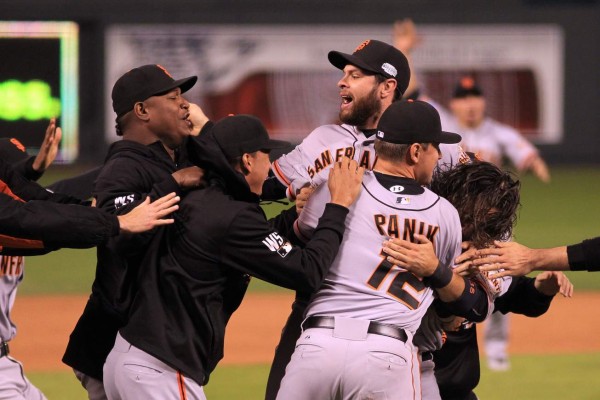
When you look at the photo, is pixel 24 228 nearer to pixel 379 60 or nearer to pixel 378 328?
pixel 378 328

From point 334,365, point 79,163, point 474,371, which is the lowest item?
point 79,163

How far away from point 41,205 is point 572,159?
20.4 meters

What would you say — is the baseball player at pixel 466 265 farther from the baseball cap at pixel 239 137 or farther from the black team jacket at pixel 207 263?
the baseball cap at pixel 239 137

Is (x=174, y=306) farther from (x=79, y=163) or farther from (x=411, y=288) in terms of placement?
(x=79, y=163)

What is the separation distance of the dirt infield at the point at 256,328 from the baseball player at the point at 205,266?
482cm

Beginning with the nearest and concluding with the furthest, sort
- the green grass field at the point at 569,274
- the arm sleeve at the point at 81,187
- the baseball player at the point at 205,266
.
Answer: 1. the baseball player at the point at 205,266
2. the arm sleeve at the point at 81,187
3. the green grass field at the point at 569,274

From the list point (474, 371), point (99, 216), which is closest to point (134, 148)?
point (99, 216)

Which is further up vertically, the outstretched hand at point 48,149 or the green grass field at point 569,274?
the outstretched hand at point 48,149

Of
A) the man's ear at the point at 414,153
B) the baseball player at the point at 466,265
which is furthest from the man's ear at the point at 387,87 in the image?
the man's ear at the point at 414,153

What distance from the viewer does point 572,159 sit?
23891 millimetres

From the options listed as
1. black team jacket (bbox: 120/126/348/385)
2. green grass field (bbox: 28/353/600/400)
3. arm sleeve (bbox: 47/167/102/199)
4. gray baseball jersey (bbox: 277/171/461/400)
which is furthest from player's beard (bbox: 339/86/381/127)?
green grass field (bbox: 28/353/600/400)

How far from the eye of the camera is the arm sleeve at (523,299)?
5.75 meters

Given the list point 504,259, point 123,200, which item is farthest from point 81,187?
point 504,259

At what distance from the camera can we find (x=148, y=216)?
4.68m
